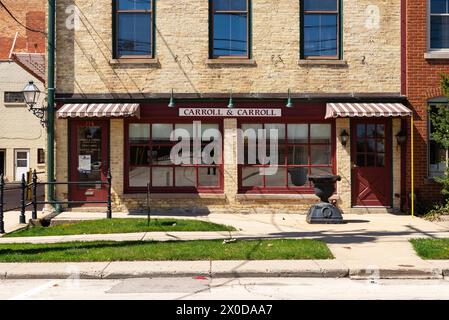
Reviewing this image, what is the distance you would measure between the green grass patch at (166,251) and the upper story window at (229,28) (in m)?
6.92

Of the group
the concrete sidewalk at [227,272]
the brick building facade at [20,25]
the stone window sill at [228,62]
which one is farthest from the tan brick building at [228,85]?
the brick building facade at [20,25]

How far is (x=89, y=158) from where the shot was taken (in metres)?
15.9

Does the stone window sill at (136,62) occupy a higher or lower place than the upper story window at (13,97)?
lower

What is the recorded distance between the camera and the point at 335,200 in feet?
51.7

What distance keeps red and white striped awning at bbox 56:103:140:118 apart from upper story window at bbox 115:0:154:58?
5.53 feet

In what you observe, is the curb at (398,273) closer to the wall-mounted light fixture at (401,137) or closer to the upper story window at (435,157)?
the wall-mounted light fixture at (401,137)

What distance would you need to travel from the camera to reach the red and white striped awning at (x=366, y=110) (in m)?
14.8

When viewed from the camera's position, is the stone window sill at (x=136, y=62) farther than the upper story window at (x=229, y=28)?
No

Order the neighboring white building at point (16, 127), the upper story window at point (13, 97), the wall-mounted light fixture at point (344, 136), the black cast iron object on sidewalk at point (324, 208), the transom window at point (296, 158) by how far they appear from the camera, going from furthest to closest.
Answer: the upper story window at point (13, 97), the neighboring white building at point (16, 127), the transom window at point (296, 158), the wall-mounted light fixture at point (344, 136), the black cast iron object on sidewalk at point (324, 208)

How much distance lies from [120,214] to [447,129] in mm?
9051

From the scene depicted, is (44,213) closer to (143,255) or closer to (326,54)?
(143,255)

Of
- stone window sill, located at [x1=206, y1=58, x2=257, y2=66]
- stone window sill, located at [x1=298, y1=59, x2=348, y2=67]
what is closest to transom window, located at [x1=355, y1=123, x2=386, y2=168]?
stone window sill, located at [x1=298, y1=59, x2=348, y2=67]
